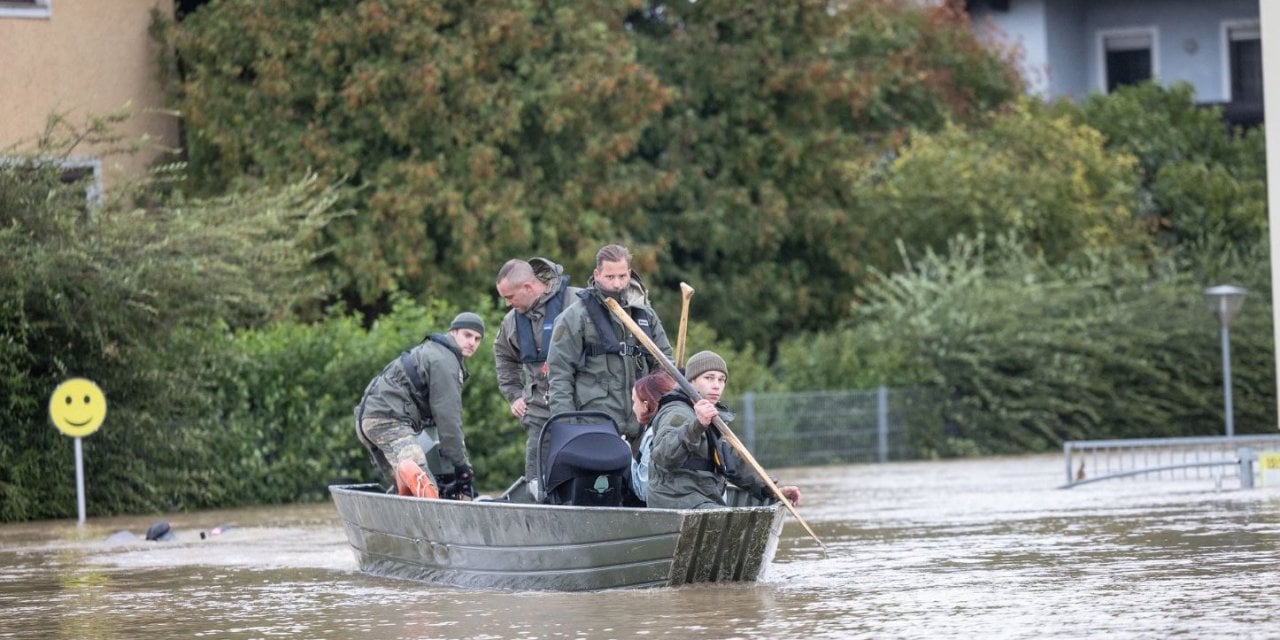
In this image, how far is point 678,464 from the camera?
12352 millimetres

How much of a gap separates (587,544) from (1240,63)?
39056mm

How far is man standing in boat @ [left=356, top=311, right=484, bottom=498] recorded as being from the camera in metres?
14.6

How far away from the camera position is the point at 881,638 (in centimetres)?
987

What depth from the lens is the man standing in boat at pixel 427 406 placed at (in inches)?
575

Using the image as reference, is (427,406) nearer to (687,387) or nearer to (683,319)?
(683,319)

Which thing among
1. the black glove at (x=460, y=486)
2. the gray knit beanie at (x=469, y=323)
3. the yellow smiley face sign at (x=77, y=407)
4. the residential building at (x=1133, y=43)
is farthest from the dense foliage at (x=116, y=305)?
the residential building at (x=1133, y=43)

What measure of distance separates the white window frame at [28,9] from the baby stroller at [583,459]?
15.6 meters

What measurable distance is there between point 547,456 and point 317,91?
52.5 ft

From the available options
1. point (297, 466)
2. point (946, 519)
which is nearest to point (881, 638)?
point (946, 519)

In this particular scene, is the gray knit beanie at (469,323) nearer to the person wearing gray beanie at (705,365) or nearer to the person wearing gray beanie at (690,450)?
the person wearing gray beanie at (690,450)

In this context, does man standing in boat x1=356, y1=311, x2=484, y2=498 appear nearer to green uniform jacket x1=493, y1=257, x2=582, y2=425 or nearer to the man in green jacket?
green uniform jacket x1=493, y1=257, x2=582, y2=425

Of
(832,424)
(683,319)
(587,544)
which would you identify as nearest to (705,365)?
(587,544)

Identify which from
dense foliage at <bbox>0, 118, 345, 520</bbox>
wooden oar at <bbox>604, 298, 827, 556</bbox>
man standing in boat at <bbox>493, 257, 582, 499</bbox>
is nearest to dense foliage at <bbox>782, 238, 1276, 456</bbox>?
dense foliage at <bbox>0, 118, 345, 520</bbox>

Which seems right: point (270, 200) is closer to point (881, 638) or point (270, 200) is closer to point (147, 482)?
point (147, 482)
